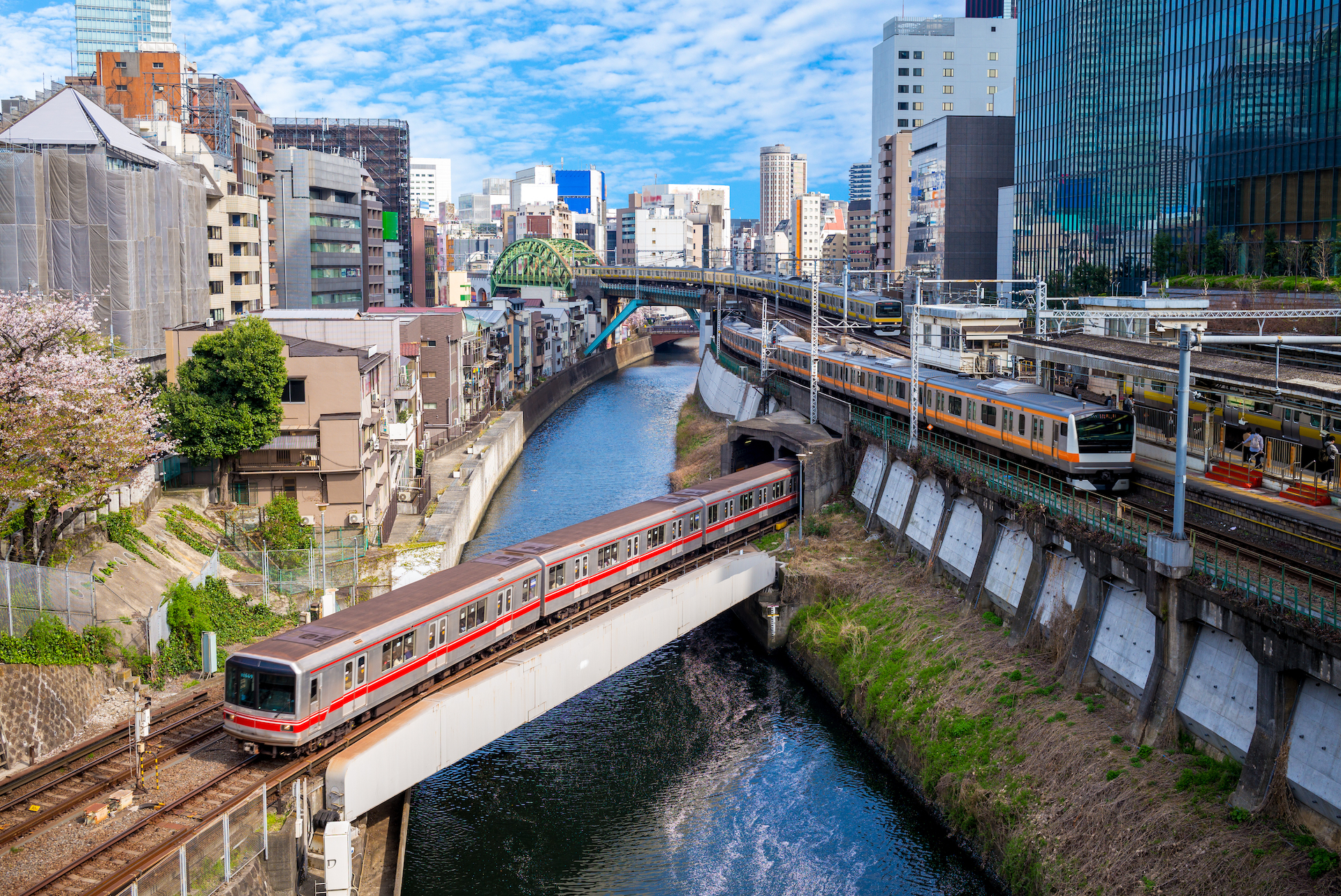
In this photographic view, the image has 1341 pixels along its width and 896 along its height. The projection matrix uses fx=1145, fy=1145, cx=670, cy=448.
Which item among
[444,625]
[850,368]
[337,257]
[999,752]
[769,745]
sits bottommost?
[769,745]

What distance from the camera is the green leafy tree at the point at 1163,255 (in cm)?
5853

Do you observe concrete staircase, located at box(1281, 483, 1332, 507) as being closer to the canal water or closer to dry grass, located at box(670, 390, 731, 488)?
the canal water

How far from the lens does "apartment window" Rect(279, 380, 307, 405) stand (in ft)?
111

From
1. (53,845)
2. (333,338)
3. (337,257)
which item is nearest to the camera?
(53,845)

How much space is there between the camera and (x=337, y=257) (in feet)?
228

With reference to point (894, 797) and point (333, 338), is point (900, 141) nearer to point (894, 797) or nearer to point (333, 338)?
point (333, 338)

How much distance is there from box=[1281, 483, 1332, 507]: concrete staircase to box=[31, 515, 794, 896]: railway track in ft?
55.6

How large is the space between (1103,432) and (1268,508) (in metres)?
5.36

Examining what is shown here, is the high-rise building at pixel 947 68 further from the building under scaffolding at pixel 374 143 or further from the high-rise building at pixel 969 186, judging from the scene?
the building under scaffolding at pixel 374 143

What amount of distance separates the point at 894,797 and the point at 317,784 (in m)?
11.8

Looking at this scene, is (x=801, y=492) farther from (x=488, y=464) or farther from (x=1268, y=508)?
(x=488, y=464)

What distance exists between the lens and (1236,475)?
26.4 m

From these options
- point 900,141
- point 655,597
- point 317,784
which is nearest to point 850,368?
point 655,597

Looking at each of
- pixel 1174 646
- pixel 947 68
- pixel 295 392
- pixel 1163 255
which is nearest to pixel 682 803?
pixel 1174 646
